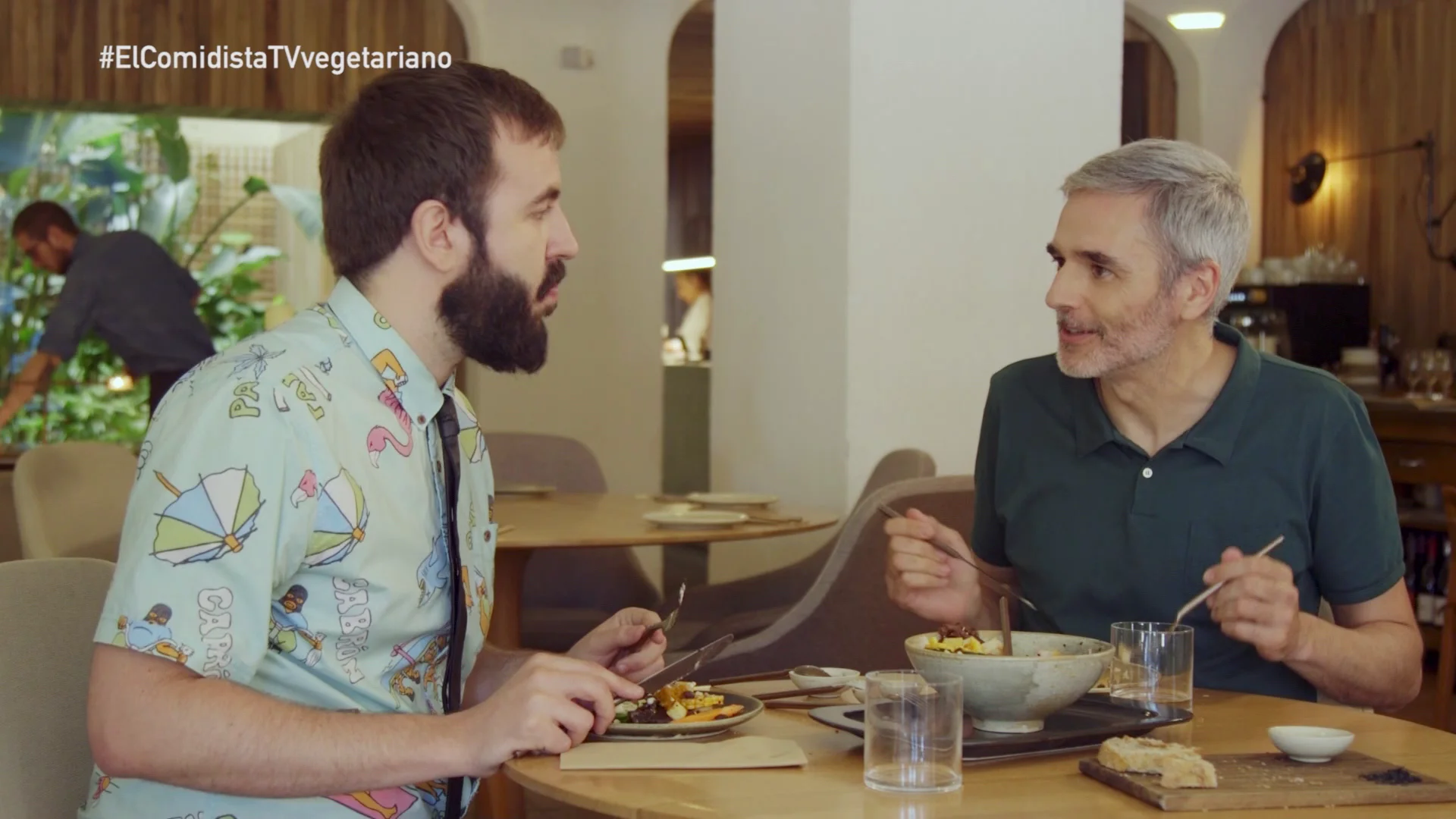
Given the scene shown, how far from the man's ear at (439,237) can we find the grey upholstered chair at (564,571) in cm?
228

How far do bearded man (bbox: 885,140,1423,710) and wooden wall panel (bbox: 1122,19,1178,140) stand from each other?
642cm

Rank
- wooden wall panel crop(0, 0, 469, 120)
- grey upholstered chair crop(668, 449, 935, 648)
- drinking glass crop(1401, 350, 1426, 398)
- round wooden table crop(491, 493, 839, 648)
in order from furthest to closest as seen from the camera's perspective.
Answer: wooden wall panel crop(0, 0, 469, 120) < drinking glass crop(1401, 350, 1426, 398) < grey upholstered chair crop(668, 449, 935, 648) < round wooden table crop(491, 493, 839, 648)

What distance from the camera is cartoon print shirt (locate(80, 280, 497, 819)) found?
1388mm

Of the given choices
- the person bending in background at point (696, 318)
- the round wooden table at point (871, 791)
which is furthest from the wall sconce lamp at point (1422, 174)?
the round wooden table at point (871, 791)

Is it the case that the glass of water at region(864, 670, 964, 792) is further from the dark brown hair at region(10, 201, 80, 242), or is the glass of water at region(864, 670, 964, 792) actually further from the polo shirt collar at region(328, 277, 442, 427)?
the dark brown hair at region(10, 201, 80, 242)

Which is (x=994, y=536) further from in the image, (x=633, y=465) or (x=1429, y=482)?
(x=633, y=465)

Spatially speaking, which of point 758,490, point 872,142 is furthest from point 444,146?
point 758,490

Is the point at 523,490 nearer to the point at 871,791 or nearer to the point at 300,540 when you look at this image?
the point at 300,540

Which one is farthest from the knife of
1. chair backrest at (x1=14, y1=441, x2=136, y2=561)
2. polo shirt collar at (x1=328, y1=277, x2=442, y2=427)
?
chair backrest at (x1=14, y1=441, x2=136, y2=561)

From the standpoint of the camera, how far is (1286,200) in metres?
8.30

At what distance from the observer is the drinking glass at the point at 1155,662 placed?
171cm

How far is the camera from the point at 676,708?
5.21 ft

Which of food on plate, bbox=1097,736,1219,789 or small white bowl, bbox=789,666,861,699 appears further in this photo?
small white bowl, bbox=789,666,861,699

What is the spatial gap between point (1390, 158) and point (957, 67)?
413cm
